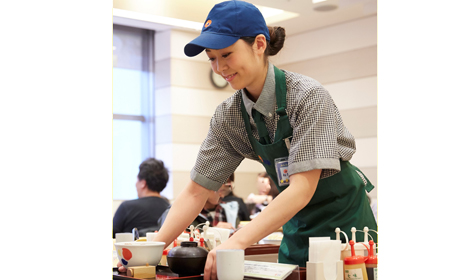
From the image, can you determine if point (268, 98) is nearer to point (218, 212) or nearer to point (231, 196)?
point (218, 212)

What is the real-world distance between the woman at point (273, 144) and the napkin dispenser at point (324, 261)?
0.12m

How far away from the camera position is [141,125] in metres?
1.69

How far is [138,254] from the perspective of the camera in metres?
0.91

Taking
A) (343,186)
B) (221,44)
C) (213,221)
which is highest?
(221,44)

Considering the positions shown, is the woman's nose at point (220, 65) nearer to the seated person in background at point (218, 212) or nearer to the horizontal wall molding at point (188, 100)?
the horizontal wall molding at point (188, 100)

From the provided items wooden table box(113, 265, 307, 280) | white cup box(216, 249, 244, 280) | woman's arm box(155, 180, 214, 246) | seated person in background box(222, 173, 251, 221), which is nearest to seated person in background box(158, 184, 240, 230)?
seated person in background box(222, 173, 251, 221)

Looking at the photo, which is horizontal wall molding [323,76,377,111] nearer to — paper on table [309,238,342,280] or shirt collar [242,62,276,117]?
shirt collar [242,62,276,117]

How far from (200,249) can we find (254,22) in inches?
21.7

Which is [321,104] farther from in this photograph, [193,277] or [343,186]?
[193,277]

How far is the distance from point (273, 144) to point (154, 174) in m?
1.83

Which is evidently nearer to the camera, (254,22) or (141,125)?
(254,22)
